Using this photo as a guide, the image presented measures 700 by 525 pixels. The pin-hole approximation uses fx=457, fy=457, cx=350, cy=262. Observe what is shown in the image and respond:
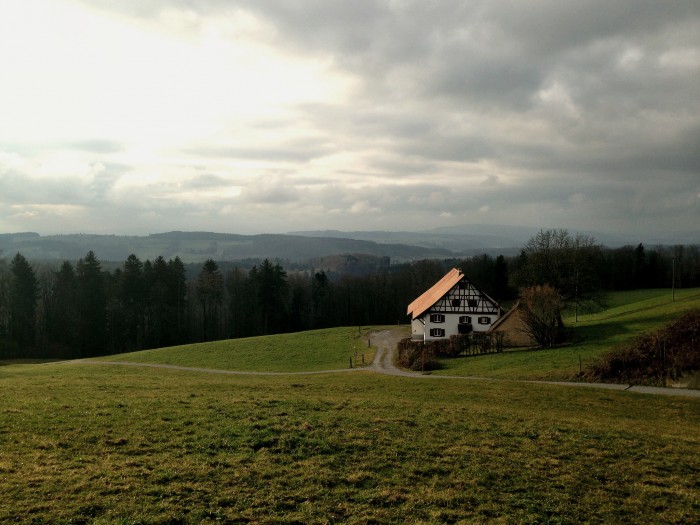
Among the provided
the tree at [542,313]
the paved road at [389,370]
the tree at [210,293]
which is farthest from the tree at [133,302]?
the tree at [542,313]

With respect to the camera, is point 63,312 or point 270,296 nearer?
point 63,312

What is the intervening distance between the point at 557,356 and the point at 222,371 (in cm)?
3005

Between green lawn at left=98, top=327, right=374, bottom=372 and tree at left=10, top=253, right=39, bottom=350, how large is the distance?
36443mm

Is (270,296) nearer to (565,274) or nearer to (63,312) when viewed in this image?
(63,312)

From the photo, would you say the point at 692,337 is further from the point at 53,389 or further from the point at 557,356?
the point at 53,389

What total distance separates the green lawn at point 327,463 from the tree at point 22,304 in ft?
238

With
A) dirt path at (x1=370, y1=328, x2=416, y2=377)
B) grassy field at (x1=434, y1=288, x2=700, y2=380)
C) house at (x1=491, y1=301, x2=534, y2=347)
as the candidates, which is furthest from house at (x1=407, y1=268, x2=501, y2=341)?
grassy field at (x1=434, y1=288, x2=700, y2=380)

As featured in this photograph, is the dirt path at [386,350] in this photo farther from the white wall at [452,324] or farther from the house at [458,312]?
the house at [458,312]

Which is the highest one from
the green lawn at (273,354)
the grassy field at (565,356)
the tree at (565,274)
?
the tree at (565,274)

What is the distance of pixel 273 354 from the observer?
170 ft

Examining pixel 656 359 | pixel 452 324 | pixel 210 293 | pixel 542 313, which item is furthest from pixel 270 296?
pixel 656 359

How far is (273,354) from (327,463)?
40.9 m

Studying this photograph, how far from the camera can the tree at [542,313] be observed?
45.2m

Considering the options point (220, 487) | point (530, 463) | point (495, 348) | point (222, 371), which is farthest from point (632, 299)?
point (220, 487)
